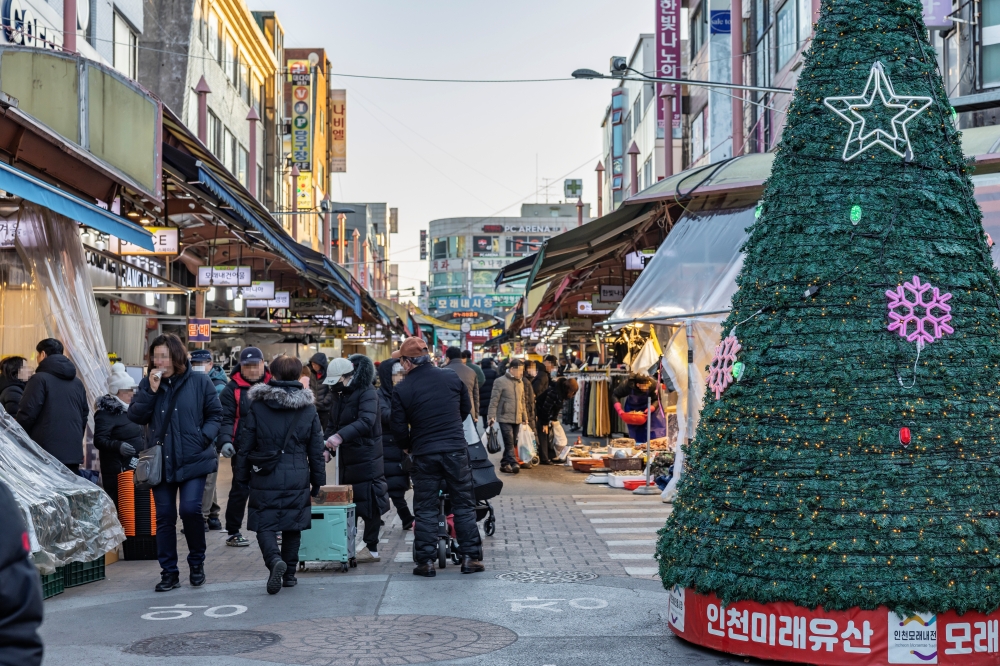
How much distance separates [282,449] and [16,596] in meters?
6.30

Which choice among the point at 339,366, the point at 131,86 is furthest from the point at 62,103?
the point at 339,366

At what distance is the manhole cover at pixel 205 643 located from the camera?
6.97m

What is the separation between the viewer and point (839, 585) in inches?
242

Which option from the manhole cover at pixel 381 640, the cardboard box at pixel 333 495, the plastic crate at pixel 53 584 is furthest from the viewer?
the cardboard box at pixel 333 495

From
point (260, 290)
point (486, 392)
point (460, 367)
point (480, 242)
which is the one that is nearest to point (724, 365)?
point (460, 367)

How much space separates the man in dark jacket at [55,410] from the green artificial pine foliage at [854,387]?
17.4 ft

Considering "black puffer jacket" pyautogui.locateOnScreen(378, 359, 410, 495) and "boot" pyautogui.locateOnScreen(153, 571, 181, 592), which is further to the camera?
"black puffer jacket" pyautogui.locateOnScreen(378, 359, 410, 495)

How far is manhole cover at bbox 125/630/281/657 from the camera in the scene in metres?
6.97

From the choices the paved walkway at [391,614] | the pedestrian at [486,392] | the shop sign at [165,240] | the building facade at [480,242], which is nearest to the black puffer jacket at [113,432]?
the paved walkway at [391,614]

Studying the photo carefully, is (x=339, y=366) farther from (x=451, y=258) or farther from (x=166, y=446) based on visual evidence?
(x=451, y=258)

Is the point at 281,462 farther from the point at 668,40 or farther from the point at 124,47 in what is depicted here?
the point at 668,40

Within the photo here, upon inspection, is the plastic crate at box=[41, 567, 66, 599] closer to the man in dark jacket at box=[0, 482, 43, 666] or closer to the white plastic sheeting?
the white plastic sheeting

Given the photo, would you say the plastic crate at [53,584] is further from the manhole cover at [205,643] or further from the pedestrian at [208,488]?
the pedestrian at [208,488]

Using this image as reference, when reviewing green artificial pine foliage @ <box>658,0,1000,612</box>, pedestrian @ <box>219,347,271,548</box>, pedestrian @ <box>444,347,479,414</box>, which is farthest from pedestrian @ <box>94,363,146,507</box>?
green artificial pine foliage @ <box>658,0,1000,612</box>
